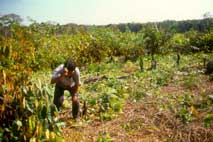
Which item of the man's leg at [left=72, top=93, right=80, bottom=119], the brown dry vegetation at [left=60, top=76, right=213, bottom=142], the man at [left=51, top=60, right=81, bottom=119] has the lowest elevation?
the brown dry vegetation at [left=60, top=76, right=213, bottom=142]

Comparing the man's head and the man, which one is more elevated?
the man's head

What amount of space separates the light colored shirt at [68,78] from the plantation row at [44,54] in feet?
2.01

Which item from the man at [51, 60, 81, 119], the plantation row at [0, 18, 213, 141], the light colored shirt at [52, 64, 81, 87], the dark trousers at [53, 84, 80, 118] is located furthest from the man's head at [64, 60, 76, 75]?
the plantation row at [0, 18, 213, 141]

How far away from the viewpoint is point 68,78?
6355mm

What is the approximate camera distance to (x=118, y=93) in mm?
8078

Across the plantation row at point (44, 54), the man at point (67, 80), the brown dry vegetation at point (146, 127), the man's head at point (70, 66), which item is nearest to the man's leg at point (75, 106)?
the man at point (67, 80)

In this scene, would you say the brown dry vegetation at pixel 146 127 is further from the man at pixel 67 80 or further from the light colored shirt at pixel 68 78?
the light colored shirt at pixel 68 78

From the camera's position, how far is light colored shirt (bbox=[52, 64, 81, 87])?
6.25 m

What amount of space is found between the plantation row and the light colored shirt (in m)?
0.61

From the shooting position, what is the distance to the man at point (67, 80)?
242 inches

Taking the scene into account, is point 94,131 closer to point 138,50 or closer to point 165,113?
point 165,113

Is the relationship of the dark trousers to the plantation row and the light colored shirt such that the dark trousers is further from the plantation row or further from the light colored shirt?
the plantation row

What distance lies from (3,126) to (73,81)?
197 centimetres

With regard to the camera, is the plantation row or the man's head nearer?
the plantation row
